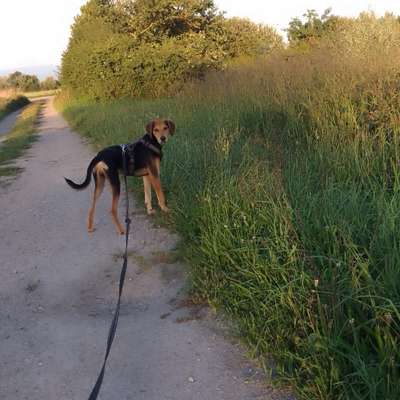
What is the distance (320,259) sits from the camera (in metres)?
2.72

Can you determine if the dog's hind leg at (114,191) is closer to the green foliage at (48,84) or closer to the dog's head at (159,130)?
the dog's head at (159,130)

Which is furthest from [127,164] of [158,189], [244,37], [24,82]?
[24,82]

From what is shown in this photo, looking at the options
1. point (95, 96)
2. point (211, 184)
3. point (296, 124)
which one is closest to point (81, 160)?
point (296, 124)

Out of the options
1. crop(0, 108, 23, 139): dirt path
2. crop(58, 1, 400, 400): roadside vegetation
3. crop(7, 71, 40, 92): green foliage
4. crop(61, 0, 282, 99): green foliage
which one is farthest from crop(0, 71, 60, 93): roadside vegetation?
crop(58, 1, 400, 400): roadside vegetation

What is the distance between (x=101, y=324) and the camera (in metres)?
3.24

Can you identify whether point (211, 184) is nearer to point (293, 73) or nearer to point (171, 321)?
point (171, 321)

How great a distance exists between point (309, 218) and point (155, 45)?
15894 millimetres

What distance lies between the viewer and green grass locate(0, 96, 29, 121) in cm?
3045

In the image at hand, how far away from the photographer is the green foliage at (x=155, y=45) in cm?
1652

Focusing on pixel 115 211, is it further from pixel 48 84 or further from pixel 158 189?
pixel 48 84

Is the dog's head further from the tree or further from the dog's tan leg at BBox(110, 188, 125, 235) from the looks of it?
the tree

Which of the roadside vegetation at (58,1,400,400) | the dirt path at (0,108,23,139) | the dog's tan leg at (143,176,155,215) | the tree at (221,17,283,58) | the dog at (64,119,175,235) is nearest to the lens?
the roadside vegetation at (58,1,400,400)

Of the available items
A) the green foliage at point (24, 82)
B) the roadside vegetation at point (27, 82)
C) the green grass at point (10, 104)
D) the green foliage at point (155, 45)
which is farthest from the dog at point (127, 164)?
the green foliage at point (24, 82)

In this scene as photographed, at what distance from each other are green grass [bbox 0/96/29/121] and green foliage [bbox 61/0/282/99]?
1130 cm
